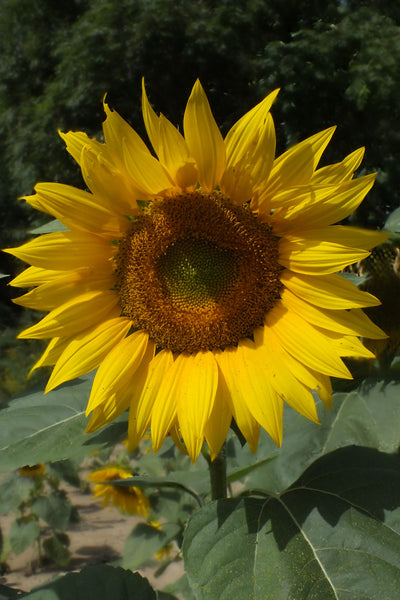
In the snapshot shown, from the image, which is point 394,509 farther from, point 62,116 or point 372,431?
point 62,116

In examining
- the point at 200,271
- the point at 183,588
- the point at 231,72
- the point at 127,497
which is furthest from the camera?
the point at 231,72

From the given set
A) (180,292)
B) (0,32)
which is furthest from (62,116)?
(180,292)

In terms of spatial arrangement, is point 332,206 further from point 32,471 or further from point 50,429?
point 32,471

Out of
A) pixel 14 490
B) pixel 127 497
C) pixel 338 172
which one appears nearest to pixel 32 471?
pixel 14 490

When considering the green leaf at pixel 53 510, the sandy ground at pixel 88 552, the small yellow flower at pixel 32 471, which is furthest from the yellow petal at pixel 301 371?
the sandy ground at pixel 88 552

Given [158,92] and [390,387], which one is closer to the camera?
[390,387]

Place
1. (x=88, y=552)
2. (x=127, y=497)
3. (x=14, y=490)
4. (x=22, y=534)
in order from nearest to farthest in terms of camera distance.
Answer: (x=127, y=497) < (x=14, y=490) < (x=22, y=534) < (x=88, y=552)

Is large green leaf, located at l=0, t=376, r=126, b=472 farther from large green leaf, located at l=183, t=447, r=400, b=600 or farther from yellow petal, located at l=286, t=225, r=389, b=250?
yellow petal, located at l=286, t=225, r=389, b=250
